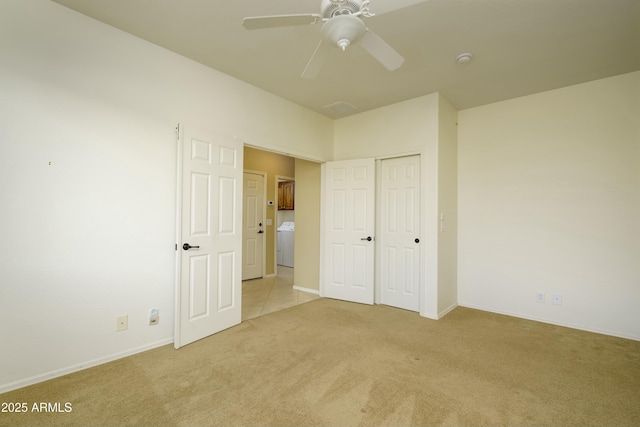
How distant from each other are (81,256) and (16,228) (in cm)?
43

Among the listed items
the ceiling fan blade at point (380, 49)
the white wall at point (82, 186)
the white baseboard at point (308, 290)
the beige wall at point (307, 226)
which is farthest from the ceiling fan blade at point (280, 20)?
the white baseboard at point (308, 290)

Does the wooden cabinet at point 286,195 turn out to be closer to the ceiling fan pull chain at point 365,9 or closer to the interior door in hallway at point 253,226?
the interior door in hallway at point 253,226

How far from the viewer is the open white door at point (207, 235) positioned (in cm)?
270

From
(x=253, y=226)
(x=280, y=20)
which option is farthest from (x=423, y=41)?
(x=253, y=226)

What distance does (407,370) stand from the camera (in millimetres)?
2307

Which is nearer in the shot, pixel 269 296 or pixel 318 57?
pixel 318 57

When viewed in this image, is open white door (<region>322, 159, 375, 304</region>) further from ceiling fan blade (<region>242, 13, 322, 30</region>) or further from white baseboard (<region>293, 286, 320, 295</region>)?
ceiling fan blade (<region>242, 13, 322, 30</region>)

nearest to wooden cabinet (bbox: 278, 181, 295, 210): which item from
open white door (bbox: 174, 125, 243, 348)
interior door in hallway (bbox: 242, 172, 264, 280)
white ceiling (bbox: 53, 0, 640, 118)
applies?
interior door in hallway (bbox: 242, 172, 264, 280)

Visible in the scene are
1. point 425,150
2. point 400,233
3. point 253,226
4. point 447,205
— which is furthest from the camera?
point 253,226

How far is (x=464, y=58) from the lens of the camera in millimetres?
2777

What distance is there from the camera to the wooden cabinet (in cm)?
726

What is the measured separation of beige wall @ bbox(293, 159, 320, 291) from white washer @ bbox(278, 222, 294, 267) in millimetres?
2200

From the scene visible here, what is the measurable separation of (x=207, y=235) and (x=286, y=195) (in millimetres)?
4483

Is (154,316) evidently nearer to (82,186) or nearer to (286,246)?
(82,186)
